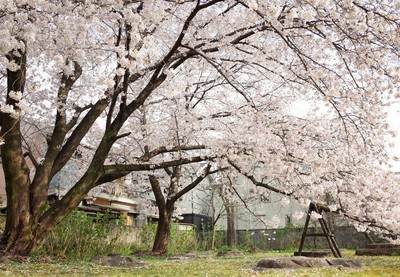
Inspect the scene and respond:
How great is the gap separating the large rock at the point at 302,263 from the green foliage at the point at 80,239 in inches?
210

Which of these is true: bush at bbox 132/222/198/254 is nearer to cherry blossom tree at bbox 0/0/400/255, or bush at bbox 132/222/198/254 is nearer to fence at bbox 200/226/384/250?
fence at bbox 200/226/384/250

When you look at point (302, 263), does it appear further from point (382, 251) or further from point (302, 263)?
point (382, 251)

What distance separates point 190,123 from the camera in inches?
364

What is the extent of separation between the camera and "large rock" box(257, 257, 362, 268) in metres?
6.17

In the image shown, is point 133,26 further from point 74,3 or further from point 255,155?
point 255,155

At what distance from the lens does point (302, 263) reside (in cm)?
636

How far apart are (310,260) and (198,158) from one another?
3.15 meters

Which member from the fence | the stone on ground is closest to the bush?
the fence

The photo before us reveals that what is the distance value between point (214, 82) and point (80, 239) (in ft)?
18.3

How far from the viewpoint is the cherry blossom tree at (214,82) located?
15.8ft

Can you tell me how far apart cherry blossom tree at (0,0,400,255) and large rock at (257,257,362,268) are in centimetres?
144

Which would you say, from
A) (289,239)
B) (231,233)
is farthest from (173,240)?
(289,239)

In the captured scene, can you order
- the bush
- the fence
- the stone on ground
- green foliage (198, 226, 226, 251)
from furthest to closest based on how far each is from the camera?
green foliage (198, 226, 226, 251) → the fence → the bush → the stone on ground

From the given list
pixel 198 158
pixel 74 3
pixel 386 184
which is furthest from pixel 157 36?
pixel 386 184
